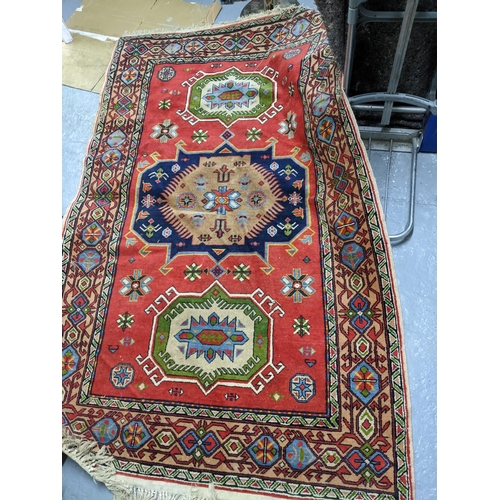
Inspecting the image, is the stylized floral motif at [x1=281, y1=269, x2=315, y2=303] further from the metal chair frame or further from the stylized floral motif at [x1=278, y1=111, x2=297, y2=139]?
the stylized floral motif at [x1=278, y1=111, x2=297, y2=139]

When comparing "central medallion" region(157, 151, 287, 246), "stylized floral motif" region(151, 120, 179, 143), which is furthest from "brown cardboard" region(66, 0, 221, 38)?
"central medallion" region(157, 151, 287, 246)

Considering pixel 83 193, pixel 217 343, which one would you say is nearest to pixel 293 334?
pixel 217 343

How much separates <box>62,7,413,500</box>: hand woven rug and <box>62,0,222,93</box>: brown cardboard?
0.27m

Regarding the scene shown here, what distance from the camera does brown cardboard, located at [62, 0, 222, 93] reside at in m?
2.23

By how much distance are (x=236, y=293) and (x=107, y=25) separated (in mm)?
1707

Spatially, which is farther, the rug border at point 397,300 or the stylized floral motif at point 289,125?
the stylized floral motif at point 289,125

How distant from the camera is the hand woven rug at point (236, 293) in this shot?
131 cm

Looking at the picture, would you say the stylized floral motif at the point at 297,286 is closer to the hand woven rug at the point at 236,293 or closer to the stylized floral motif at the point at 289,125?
the hand woven rug at the point at 236,293

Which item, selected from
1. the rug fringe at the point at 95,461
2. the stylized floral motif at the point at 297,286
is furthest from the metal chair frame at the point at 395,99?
the rug fringe at the point at 95,461

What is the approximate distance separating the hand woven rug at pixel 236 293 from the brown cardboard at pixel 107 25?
0.27m

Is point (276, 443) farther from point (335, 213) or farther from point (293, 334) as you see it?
point (335, 213)

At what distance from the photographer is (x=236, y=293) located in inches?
61.1

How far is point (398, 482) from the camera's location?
122 cm

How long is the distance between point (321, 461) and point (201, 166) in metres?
1.14
